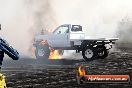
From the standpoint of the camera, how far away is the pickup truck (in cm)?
2320

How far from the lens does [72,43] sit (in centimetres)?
2395

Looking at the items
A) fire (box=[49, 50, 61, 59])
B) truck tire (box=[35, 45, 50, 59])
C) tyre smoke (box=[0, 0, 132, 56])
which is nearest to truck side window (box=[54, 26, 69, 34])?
truck tire (box=[35, 45, 50, 59])

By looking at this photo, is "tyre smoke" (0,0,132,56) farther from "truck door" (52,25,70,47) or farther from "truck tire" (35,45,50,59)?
"truck door" (52,25,70,47)

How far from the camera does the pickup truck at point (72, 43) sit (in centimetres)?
2320

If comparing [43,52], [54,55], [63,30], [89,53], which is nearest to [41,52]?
[43,52]

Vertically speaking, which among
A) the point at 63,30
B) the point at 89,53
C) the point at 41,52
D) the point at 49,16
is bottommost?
the point at 89,53

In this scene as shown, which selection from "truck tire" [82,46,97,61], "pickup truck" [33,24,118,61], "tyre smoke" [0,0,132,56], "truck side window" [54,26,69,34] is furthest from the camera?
"tyre smoke" [0,0,132,56]

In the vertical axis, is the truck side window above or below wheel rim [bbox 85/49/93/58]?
above

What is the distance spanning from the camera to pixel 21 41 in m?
34.7

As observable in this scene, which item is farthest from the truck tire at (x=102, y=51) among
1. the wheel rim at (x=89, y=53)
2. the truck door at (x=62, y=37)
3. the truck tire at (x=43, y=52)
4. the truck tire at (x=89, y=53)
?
the truck tire at (x=43, y=52)

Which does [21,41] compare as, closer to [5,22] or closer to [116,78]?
[5,22]

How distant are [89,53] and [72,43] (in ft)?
4.60

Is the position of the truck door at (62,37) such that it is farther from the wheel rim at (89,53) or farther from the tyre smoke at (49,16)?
the tyre smoke at (49,16)

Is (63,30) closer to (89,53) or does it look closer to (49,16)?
(89,53)
